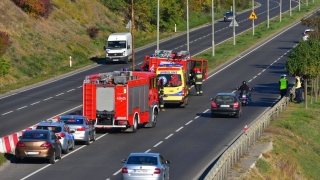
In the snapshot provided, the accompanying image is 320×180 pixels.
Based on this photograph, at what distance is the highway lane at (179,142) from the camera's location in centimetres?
2962

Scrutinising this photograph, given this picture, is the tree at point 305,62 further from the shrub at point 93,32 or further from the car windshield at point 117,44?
the shrub at point 93,32

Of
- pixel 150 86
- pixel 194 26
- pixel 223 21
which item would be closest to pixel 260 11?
pixel 223 21

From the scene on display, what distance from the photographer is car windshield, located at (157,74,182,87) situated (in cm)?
4897

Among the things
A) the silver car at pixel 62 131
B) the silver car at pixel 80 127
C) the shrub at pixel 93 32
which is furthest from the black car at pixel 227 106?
the shrub at pixel 93 32

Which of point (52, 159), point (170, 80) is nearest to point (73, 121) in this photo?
point (52, 159)

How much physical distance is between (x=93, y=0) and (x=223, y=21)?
2932cm

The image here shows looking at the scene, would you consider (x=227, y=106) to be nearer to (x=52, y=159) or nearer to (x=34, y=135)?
(x=52, y=159)

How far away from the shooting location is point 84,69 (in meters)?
69.2

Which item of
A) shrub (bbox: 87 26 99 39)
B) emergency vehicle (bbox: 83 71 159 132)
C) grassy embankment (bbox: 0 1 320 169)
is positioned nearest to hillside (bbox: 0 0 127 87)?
shrub (bbox: 87 26 99 39)

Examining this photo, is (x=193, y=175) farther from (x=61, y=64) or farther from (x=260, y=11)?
(x=260, y=11)

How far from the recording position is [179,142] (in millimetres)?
36844

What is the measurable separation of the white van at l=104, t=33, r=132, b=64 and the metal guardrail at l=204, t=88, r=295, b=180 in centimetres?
2733

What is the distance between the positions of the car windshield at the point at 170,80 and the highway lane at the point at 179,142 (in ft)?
5.12

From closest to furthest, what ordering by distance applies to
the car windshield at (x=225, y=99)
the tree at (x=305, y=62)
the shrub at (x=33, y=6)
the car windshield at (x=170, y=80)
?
the car windshield at (x=225, y=99) → the car windshield at (x=170, y=80) → the tree at (x=305, y=62) → the shrub at (x=33, y=6)
